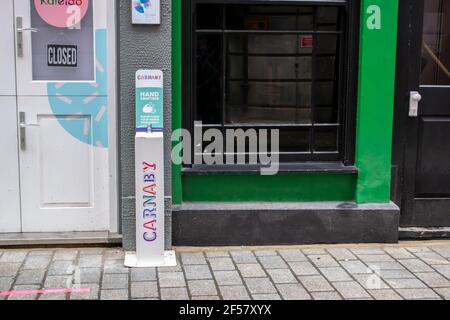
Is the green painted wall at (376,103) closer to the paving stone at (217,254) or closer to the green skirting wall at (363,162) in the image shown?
the green skirting wall at (363,162)

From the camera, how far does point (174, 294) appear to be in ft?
13.3

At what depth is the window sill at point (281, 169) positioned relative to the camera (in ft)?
16.2

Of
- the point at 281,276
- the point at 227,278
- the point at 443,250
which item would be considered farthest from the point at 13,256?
the point at 443,250

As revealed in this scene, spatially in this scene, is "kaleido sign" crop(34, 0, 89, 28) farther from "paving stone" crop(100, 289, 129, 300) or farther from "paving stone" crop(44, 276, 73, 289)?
"paving stone" crop(100, 289, 129, 300)

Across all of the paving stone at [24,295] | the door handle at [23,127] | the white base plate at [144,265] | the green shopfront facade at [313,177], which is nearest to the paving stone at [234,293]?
the white base plate at [144,265]

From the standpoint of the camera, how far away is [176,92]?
4820mm

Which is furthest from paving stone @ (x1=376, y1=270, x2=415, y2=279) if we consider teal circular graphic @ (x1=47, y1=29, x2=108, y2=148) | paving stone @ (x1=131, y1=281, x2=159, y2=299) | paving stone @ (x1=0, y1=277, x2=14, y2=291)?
paving stone @ (x1=0, y1=277, x2=14, y2=291)

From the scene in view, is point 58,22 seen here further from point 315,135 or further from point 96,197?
point 315,135

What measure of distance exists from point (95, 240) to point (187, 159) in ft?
3.17

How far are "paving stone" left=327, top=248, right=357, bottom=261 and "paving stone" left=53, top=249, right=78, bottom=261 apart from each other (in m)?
1.99

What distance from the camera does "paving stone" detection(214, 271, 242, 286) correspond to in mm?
4250

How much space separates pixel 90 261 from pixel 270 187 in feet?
5.04

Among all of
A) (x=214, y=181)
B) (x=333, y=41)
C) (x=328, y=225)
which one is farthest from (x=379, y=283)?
(x=333, y=41)

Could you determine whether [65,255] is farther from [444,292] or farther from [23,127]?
[444,292]
